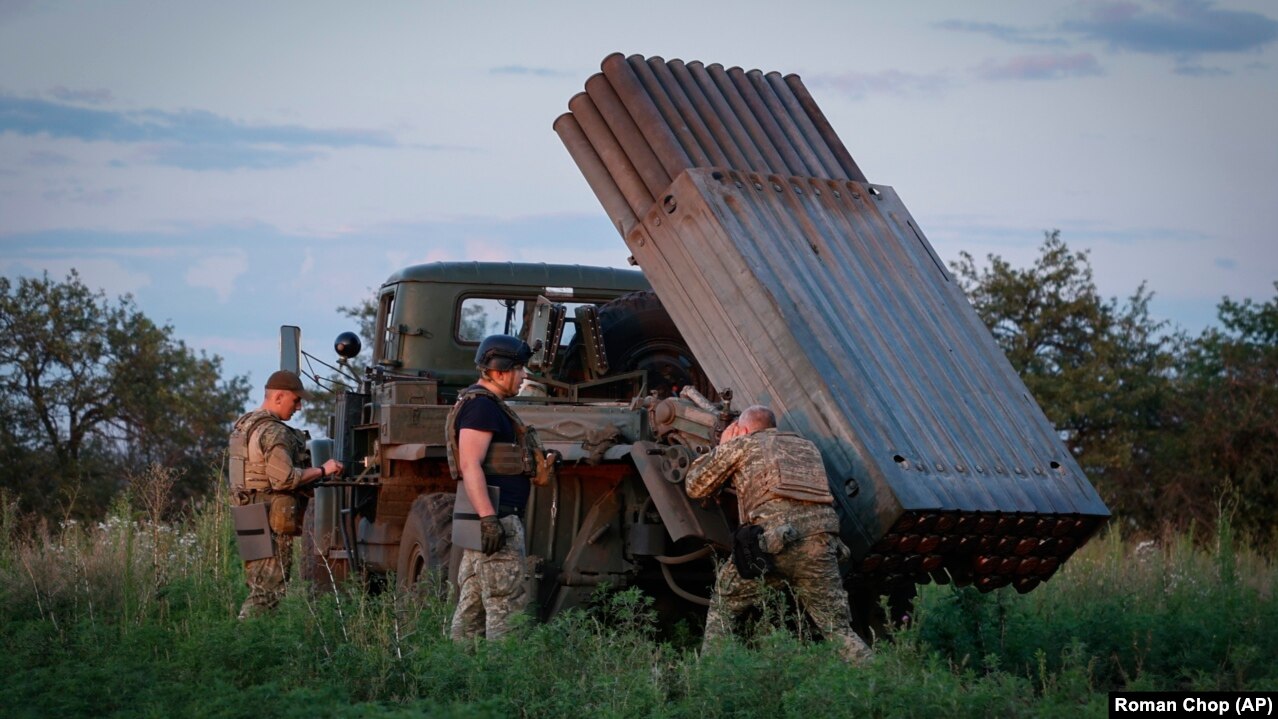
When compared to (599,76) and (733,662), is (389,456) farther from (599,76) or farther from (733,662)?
(733,662)

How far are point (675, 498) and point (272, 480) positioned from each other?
2819 millimetres

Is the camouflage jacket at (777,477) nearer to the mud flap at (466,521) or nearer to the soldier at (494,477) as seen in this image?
the soldier at (494,477)

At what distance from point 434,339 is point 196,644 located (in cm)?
408

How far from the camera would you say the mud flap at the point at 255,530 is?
31.5 feet

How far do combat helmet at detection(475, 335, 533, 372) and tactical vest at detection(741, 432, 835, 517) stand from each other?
1.36m

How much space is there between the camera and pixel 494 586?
807cm

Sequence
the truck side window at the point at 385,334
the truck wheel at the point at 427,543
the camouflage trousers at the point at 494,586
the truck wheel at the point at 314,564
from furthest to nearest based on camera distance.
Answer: the truck wheel at the point at 314,564, the truck side window at the point at 385,334, the truck wheel at the point at 427,543, the camouflage trousers at the point at 494,586

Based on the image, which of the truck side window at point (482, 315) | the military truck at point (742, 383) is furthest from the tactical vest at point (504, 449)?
the truck side window at point (482, 315)

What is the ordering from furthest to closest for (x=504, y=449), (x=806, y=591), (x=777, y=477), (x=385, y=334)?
(x=385, y=334) → (x=504, y=449) → (x=806, y=591) → (x=777, y=477)

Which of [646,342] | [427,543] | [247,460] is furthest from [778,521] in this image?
[247,460]

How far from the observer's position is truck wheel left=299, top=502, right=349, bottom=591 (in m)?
12.3

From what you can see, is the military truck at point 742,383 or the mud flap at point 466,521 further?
the military truck at point 742,383

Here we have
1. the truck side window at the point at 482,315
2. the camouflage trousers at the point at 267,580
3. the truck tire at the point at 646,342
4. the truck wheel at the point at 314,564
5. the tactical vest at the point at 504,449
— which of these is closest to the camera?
the tactical vest at the point at 504,449

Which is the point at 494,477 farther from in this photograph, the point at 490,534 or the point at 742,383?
the point at 742,383
